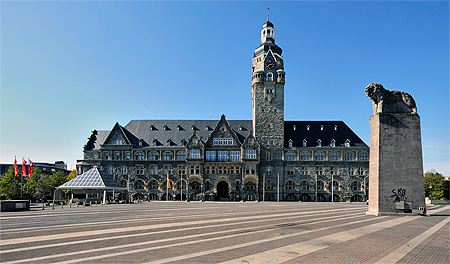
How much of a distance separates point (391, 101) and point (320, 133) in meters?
47.1

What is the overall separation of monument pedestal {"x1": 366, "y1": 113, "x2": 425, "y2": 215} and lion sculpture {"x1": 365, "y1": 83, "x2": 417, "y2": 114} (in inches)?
26.4

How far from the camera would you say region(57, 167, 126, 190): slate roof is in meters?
55.0

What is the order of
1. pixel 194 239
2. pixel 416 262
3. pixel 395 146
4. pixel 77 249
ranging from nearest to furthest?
pixel 416 262 → pixel 77 249 → pixel 194 239 → pixel 395 146

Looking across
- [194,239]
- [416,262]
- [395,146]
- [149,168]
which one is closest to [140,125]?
[149,168]

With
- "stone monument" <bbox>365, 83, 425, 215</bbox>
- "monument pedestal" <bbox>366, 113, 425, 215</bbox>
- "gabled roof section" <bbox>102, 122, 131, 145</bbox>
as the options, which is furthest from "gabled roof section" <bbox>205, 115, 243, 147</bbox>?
Answer: "monument pedestal" <bbox>366, 113, 425, 215</bbox>

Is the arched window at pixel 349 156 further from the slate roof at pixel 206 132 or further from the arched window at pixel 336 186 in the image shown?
the arched window at pixel 336 186

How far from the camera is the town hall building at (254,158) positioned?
73.8m

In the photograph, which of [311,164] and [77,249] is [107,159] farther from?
[77,249]

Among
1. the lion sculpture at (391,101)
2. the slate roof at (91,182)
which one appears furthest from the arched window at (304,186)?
A: the lion sculpture at (391,101)

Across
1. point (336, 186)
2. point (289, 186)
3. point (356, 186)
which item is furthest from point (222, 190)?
point (356, 186)

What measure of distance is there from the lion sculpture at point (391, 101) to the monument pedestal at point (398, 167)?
0.67 meters

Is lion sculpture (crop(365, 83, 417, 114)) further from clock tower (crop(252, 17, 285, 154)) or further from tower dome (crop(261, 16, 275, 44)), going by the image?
tower dome (crop(261, 16, 275, 44))

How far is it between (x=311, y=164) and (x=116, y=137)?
1754 inches

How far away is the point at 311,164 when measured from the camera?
74875 mm
